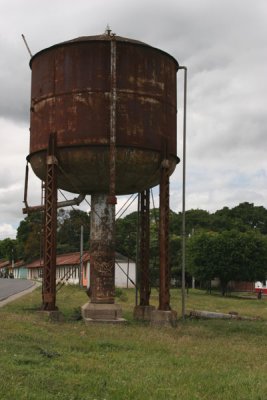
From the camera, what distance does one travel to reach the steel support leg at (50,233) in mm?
18188

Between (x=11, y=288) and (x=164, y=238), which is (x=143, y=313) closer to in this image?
(x=164, y=238)

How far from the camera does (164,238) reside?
1866 centimetres

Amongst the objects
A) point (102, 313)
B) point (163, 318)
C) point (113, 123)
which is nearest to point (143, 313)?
point (102, 313)

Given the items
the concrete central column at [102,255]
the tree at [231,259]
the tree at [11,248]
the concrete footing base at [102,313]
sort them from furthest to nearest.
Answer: the tree at [11,248], the tree at [231,259], the concrete central column at [102,255], the concrete footing base at [102,313]

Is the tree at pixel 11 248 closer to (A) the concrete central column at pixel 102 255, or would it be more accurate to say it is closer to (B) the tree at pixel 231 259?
(B) the tree at pixel 231 259

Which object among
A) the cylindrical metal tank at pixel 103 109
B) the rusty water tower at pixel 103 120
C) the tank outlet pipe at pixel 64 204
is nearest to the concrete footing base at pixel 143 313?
the rusty water tower at pixel 103 120

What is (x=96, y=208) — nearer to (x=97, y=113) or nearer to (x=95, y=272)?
(x=95, y=272)

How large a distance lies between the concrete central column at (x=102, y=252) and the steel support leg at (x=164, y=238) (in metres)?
1.98

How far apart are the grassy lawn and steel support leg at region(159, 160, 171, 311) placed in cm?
169

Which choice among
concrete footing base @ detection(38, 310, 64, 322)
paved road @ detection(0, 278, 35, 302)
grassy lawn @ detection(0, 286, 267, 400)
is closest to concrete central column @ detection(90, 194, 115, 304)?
concrete footing base @ detection(38, 310, 64, 322)

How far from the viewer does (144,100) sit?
1869 cm

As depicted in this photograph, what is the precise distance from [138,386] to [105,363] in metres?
2.10

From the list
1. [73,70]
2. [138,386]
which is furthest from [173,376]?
[73,70]

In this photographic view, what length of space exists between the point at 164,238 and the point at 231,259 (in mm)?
32015
